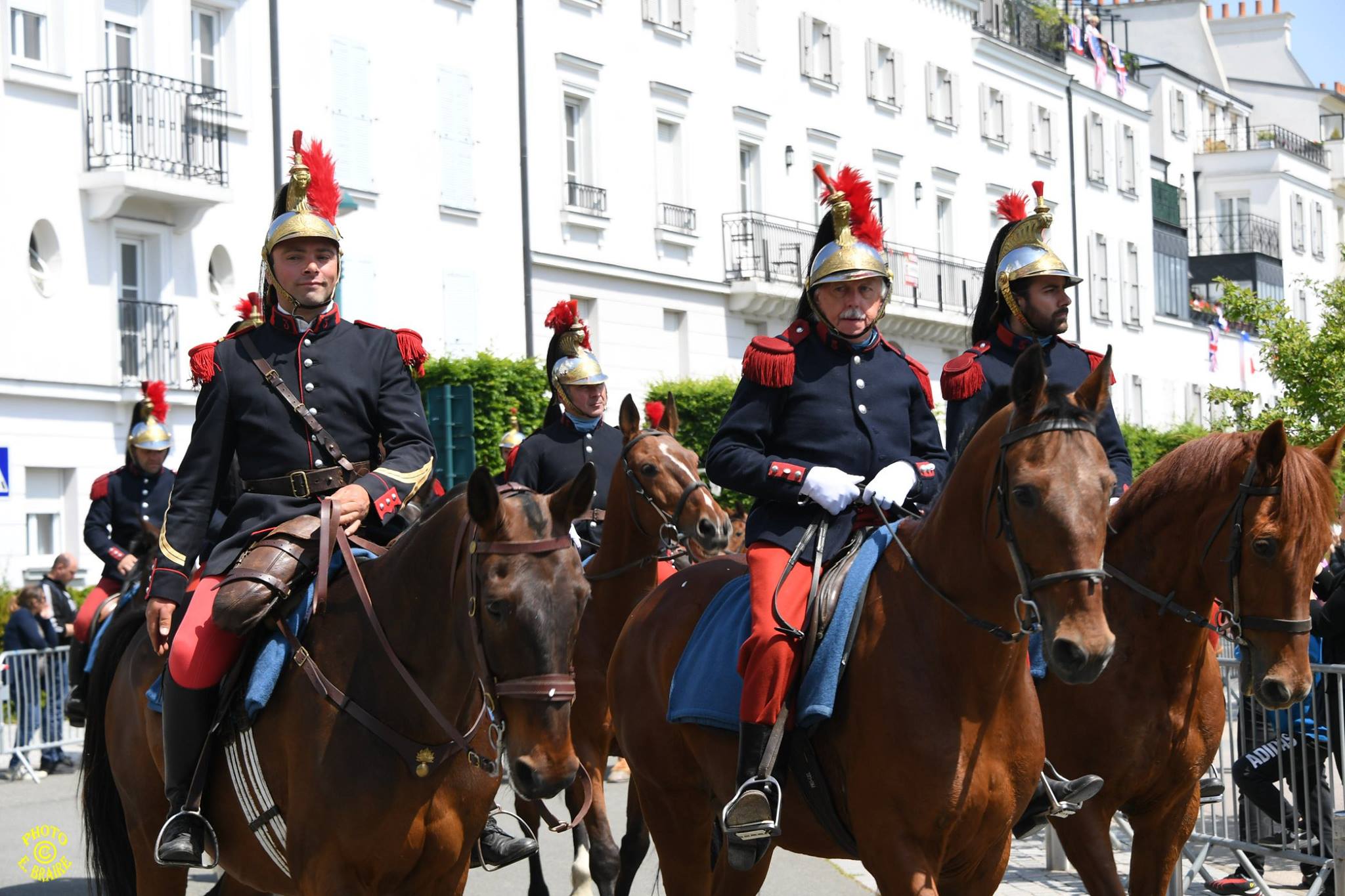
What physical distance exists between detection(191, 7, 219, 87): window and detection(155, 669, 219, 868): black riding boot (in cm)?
2124

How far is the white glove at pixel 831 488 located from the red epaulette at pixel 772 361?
449 mm

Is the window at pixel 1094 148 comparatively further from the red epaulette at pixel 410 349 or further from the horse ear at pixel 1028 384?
the horse ear at pixel 1028 384

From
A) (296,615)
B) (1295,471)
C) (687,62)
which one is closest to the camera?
(296,615)

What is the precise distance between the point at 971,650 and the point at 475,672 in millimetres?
1625

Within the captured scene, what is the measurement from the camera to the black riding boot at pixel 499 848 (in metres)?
6.68

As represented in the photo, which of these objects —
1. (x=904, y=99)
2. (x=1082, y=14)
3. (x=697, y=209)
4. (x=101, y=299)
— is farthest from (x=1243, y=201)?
(x=101, y=299)

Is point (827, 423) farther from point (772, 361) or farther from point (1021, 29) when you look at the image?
point (1021, 29)

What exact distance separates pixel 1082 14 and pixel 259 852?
54.3 m

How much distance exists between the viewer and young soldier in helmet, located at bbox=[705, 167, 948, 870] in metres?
6.82

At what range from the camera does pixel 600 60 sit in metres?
34.0

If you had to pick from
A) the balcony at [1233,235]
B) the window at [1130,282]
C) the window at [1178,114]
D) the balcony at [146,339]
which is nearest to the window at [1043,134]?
the window at [1130,282]

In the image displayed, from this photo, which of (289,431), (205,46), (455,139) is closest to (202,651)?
(289,431)

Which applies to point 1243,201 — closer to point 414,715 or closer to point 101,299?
point 101,299

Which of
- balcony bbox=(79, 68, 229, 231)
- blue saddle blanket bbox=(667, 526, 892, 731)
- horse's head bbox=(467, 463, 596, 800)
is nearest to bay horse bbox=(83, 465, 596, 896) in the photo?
horse's head bbox=(467, 463, 596, 800)
